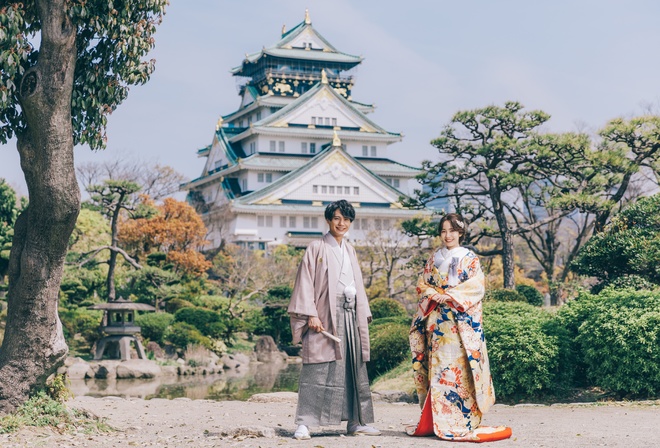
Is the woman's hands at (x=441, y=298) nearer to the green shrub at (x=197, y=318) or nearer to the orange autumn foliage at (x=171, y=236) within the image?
the green shrub at (x=197, y=318)

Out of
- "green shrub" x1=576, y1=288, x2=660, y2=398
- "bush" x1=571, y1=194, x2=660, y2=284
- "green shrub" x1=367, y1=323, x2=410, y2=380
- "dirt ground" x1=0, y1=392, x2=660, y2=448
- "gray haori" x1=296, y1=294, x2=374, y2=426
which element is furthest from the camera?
"green shrub" x1=367, y1=323, x2=410, y2=380

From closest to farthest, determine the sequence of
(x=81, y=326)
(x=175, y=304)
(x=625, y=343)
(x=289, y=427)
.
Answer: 1. (x=289, y=427)
2. (x=625, y=343)
3. (x=81, y=326)
4. (x=175, y=304)

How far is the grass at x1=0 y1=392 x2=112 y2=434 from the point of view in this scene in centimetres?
667

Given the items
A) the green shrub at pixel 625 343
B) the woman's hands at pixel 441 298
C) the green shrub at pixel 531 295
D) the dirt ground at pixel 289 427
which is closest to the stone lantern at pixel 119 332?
the green shrub at pixel 531 295

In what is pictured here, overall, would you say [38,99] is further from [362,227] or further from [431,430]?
[362,227]

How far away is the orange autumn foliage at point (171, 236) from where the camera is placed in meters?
28.1

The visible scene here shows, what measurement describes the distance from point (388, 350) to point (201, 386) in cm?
556

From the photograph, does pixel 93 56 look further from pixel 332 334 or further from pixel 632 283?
pixel 632 283

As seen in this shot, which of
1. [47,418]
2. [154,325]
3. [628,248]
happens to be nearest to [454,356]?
[47,418]

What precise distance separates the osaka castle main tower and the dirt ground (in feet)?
98.6

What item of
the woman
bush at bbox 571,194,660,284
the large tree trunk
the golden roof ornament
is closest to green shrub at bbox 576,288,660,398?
bush at bbox 571,194,660,284

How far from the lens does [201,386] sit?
17359 mm

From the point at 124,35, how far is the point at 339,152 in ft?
117

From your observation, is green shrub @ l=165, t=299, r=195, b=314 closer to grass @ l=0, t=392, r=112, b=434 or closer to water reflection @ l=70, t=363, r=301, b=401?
water reflection @ l=70, t=363, r=301, b=401
